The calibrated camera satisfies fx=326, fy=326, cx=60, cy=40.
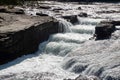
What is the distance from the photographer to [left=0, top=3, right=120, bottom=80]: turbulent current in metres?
14.6

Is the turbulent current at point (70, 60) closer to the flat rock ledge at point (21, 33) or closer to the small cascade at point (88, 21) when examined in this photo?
the flat rock ledge at point (21, 33)

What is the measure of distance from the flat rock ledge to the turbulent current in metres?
0.41

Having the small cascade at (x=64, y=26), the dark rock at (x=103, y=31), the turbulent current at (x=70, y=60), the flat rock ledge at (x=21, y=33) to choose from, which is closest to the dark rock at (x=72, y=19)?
the small cascade at (x=64, y=26)

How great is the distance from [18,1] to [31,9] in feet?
50.9

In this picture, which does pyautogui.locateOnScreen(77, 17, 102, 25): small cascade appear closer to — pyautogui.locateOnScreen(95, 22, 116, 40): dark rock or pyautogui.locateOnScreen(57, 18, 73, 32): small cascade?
pyautogui.locateOnScreen(57, 18, 73, 32): small cascade

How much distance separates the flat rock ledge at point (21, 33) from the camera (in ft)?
56.3

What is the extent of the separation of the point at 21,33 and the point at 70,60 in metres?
3.42

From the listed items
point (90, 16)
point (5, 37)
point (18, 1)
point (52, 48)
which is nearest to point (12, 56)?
point (5, 37)

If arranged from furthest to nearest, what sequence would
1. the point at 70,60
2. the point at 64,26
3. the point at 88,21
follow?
1. the point at 88,21
2. the point at 64,26
3. the point at 70,60

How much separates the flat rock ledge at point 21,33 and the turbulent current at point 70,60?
41cm

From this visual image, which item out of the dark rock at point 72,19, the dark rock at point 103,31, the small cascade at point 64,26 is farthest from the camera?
the dark rock at point 72,19

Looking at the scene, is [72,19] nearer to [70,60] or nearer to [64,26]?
[64,26]

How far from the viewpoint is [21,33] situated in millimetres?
18062

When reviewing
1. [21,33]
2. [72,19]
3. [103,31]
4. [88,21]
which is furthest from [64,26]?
[21,33]
